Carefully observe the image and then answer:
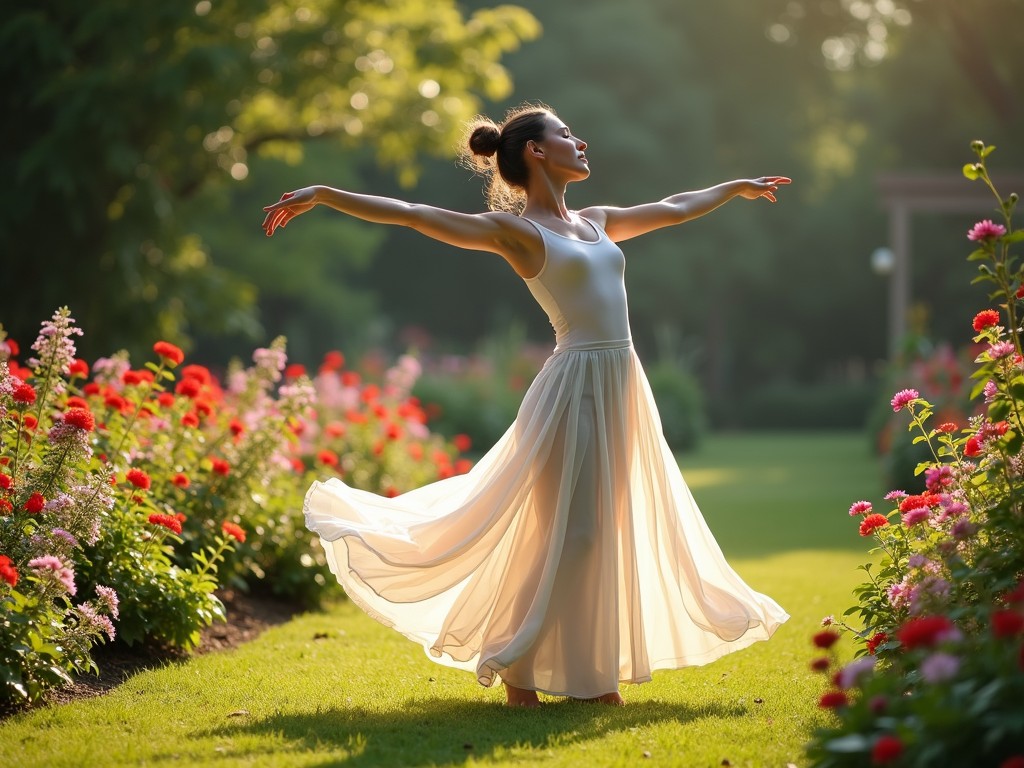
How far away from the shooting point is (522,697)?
4434 mm

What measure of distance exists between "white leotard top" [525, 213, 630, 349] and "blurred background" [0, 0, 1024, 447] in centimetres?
348

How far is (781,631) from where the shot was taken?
6.19 m

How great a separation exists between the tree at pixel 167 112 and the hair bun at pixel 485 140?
26.2 ft

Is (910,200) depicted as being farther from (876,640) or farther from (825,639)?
(825,639)

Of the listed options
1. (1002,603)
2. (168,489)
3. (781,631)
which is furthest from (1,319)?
(1002,603)

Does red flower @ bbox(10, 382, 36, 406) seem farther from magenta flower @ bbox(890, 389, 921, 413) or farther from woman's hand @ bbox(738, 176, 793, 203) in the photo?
magenta flower @ bbox(890, 389, 921, 413)

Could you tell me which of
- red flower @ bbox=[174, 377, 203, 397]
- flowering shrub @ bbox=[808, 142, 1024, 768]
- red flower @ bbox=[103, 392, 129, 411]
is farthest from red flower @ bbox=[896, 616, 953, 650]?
red flower @ bbox=[174, 377, 203, 397]

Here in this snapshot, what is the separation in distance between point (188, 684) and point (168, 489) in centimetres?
144

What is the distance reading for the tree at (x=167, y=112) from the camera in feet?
40.4

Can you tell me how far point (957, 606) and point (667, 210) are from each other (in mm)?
2150

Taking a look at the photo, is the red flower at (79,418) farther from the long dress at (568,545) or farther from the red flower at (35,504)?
the long dress at (568,545)

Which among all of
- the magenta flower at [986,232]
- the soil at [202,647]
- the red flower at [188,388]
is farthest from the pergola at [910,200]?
the magenta flower at [986,232]

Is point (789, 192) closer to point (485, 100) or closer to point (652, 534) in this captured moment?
point (485, 100)

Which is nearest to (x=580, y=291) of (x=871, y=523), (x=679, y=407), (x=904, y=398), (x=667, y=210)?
(x=667, y=210)
